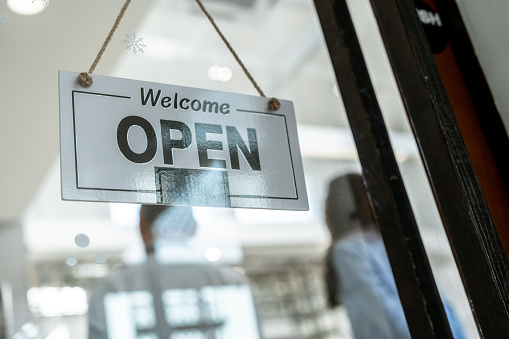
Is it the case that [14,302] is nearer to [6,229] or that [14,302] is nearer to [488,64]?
[6,229]

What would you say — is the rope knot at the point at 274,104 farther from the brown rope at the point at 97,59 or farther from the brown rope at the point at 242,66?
the brown rope at the point at 97,59

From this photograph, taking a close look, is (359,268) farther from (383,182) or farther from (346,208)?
(383,182)

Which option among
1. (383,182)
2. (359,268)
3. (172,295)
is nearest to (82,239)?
(172,295)

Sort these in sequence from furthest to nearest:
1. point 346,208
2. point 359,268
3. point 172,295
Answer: point 359,268
point 346,208
point 172,295

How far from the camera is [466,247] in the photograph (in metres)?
0.74

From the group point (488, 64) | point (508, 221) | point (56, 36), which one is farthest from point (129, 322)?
point (488, 64)

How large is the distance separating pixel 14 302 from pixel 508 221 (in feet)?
2.50

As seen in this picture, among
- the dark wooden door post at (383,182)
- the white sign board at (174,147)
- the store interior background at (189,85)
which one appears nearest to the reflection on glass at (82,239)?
the store interior background at (189,85)

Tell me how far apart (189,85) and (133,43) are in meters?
0.11

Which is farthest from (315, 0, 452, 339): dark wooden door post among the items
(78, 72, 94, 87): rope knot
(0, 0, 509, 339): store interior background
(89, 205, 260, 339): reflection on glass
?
(78, 72, 94, 87): rope knot

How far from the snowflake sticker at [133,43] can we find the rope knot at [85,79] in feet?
0.44

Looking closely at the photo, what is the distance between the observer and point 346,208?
1.13m

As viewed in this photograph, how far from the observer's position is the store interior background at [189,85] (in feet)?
2.52

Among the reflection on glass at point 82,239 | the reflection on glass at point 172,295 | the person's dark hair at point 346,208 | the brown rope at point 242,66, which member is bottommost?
the reflection on glass at point 172,295
